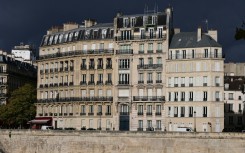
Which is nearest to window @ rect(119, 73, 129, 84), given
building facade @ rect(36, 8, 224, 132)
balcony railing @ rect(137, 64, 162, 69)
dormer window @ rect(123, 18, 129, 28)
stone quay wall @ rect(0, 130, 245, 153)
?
building facade @ rect(36, 8, 224, 132)

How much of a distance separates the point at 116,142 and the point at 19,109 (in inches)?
986

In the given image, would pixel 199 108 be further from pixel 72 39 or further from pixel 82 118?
pixel 72 39

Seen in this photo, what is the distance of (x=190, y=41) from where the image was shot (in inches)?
2633

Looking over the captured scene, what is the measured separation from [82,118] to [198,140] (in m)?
22.2

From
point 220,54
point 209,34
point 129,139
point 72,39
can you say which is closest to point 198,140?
point 129,139

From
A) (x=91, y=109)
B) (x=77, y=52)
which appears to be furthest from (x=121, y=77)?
(x=77, y=52)

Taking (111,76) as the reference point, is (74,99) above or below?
below

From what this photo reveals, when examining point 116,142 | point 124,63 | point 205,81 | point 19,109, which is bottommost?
point 116,142

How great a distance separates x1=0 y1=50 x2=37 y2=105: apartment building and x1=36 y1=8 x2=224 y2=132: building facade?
1345cm

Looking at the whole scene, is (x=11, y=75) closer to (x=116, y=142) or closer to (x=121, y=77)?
(x=121, y=77)

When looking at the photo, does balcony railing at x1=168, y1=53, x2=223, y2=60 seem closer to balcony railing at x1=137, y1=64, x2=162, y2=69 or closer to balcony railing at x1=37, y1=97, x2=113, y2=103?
balcony railing at x1=137, y1=64, x2=162, y2=69

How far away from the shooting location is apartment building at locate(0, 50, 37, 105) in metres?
86.0

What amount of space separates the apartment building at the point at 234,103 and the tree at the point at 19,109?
2727 cm

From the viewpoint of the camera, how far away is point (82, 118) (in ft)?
228
